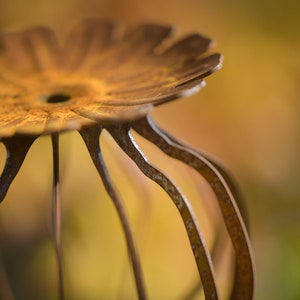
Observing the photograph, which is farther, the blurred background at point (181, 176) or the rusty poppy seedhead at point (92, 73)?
the blurred background at point (181, 176)

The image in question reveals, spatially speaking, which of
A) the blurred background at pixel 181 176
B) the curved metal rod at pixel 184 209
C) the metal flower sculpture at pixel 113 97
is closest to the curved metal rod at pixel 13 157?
the metal flower sculpture at pixel 113 97

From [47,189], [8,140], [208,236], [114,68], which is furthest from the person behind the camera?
[47,189]

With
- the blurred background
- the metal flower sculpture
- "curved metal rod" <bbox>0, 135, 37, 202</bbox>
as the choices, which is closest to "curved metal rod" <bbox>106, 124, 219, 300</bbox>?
the metal flower sculpture

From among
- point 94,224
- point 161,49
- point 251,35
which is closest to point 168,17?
point 251,35

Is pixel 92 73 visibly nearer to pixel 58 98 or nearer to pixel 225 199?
pixel 58 98

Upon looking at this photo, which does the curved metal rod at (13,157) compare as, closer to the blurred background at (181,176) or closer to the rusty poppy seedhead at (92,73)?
the rusty poppy seedhead at (92,73)

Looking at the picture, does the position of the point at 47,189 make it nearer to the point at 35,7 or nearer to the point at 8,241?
the point at 8,241
